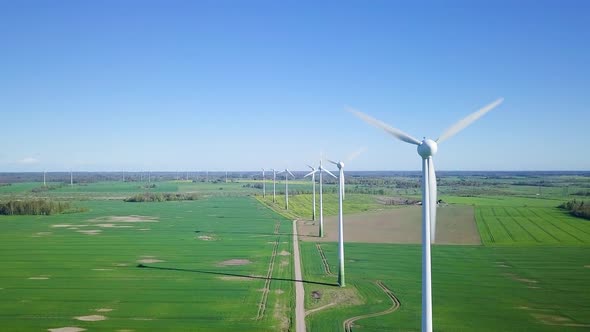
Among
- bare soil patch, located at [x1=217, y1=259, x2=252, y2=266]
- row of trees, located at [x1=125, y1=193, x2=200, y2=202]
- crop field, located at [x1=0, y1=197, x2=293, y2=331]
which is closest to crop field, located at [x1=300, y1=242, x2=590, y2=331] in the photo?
crop field, located at [x1=0, y1=197, x2=293, y2=331]

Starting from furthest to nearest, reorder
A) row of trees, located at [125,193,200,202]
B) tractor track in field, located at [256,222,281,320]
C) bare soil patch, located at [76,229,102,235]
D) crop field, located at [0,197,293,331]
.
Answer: row of trees, located at [125,193,200,202] → bare soil patch, located at [76,229,102,235] → tractor track in field, located at [256,222,281,320] → crop field, located at [0,197,293,331]

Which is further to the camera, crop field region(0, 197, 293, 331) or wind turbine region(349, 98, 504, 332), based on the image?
crop field region(0, 197, 293, 331)

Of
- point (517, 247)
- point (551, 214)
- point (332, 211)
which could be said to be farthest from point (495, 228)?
point (332, 211)

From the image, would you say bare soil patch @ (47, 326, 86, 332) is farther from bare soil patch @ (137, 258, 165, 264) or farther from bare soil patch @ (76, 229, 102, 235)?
bare soil patch @ (76, 229, 102, 235)

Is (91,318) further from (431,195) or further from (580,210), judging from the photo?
(580,210)

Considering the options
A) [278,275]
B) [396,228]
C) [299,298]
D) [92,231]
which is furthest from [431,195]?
[92,231]

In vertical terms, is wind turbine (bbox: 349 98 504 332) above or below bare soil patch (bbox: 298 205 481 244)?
above

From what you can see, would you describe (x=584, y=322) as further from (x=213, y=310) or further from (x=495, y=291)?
(x=213, y=310)
